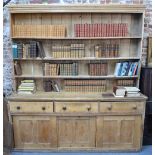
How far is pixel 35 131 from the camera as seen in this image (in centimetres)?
316

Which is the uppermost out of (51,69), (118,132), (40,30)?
(40,30)

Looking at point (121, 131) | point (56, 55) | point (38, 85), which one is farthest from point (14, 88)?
point (121, 131)

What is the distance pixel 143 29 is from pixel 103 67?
2.89ft

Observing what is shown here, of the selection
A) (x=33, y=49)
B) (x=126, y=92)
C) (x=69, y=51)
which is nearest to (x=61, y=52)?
(x=69, y=51)

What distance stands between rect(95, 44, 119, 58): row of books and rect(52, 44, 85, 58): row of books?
0.24 meters

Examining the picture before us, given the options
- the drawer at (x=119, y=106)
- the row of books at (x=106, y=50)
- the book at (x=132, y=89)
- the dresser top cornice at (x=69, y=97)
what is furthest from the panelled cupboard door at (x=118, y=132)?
the row of books at (x=106, y=50)

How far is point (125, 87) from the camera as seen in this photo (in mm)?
3299

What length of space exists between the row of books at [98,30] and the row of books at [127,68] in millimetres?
488

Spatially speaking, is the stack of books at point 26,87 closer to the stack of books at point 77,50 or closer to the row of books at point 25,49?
the row of books at point 25,49

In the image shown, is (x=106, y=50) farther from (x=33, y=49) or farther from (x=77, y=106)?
(x=33, y=49)

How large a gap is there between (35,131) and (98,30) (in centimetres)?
186

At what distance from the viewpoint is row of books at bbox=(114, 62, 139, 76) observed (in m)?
3.32

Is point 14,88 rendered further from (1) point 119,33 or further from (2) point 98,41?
(1) point 119,33

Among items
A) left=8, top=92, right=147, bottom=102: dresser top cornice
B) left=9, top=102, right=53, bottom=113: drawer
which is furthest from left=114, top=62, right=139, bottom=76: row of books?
left=9, top=102, right=53, bottom=113: drawer
